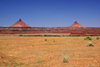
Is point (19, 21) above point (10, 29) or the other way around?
above

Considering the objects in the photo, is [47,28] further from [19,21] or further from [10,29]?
[19,21]

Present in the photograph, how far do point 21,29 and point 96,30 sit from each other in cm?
6110

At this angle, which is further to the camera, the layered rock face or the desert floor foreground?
the layered rock face

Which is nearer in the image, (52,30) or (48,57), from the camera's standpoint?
(48,57)

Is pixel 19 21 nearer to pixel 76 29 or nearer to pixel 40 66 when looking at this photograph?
pixel 76 29

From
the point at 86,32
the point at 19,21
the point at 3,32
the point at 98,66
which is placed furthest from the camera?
the point at 19,21

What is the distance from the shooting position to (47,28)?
99.8m

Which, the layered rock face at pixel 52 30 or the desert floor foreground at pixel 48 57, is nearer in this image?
the desert floor foreground at pixel 48 57

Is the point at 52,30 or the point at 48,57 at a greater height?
the point at 52,30

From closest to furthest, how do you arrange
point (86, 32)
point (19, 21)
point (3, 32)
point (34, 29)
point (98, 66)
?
1. point (98, 66)
2. point (86, 32)
3. point (3, 32)
4. point (34, 29)
5. point (19, 21)

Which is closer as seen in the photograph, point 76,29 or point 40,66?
point 40,66

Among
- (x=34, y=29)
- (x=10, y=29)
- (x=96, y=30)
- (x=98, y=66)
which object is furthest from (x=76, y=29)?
(x=98, y=66)

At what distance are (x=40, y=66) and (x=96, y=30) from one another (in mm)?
87050

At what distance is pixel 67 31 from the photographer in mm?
97438
